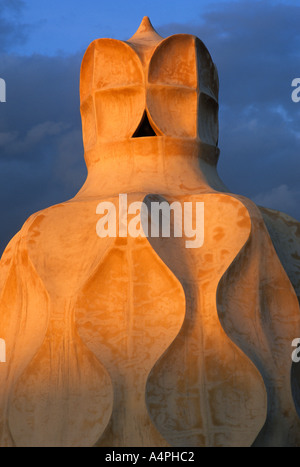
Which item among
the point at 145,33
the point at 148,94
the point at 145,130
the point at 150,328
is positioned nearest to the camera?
the point at 150,328

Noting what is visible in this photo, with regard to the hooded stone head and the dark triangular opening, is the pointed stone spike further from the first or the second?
the dark triangular opening

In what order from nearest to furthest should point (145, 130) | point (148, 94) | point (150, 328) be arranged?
point (150, 328)
point (148, 94)
point (145, 130)

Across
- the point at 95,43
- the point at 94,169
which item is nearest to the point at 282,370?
the point at 94,169

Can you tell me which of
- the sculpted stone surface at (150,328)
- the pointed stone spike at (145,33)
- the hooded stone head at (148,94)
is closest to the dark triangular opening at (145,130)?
the hooded stone head at (148,94)

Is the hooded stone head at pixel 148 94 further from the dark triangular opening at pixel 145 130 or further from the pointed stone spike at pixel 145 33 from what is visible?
the pointed stone spike at pixel 145 33

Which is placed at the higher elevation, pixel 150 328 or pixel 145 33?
pixel 145 33

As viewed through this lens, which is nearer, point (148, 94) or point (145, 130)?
point (148, 94)

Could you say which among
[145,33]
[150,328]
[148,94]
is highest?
[145,33]

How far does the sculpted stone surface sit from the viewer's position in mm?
8344

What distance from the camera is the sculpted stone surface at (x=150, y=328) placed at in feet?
27.4

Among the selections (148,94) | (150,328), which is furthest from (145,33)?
(150,328)

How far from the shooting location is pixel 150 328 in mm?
8633

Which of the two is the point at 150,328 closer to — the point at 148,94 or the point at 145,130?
the point at 145,130

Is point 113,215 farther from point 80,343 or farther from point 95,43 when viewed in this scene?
point 95,43
